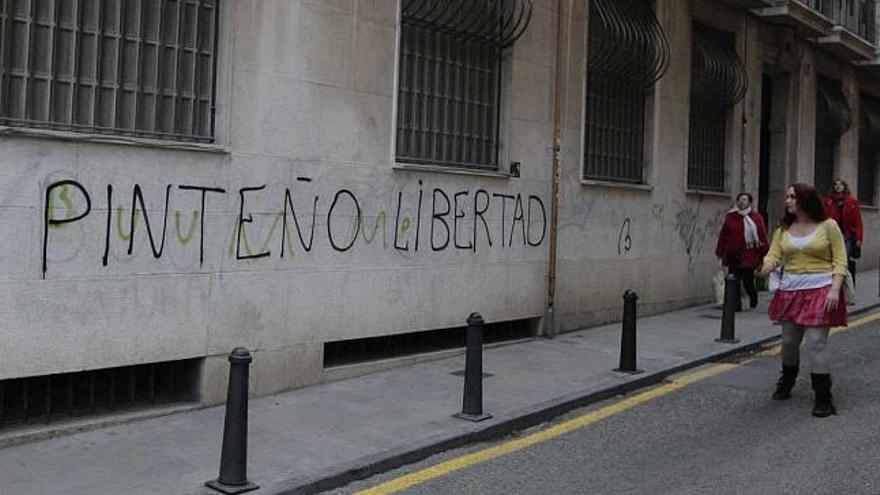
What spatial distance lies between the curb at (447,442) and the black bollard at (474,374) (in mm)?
236

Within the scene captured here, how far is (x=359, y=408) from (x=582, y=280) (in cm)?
495

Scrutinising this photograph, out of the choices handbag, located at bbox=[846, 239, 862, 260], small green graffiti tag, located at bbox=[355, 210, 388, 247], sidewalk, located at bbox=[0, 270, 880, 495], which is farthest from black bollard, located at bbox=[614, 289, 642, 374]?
handbag, located at bbox=[846, 239, 862, 260]

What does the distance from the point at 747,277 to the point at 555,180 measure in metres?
4.44

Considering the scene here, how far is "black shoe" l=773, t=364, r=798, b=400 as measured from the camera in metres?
8.00

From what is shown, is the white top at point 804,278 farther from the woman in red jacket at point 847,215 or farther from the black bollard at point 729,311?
the woman in red jacket at point 847,215

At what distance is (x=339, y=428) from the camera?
6.75 metres

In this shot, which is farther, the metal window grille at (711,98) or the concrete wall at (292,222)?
the metal window grille at (711,98)

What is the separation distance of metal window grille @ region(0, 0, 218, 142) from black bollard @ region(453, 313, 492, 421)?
264 cm

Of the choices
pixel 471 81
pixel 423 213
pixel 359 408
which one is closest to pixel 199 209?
pixel 359 408

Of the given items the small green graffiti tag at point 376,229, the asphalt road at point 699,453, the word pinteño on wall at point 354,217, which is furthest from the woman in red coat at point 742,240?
the small green graffiti tag at point 376,229

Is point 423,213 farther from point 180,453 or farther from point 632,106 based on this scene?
point 632,106

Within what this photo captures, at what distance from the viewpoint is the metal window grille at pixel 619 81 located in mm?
12109

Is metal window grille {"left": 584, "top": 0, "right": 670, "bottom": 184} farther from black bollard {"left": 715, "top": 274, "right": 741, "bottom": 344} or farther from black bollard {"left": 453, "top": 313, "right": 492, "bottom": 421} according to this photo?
black bollard {"left": 453, "top": 313, "right": 492, "bottom": 421}

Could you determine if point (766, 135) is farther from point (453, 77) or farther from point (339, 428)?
point (339, 428)
